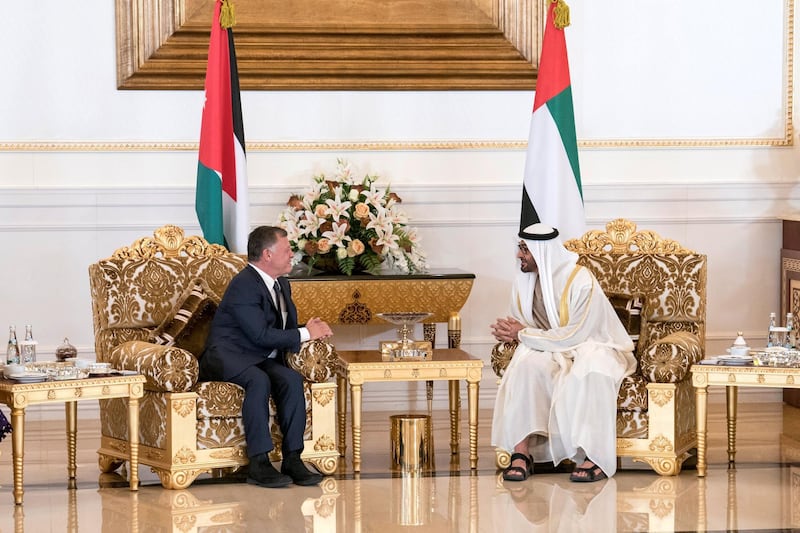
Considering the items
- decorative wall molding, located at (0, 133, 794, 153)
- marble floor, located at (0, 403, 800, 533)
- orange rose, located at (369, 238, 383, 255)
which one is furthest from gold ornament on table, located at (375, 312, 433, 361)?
decorative wall molding, located at (0, 133, 794, 153)

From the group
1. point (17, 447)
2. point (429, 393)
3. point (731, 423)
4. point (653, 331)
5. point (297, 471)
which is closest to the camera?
point (17, 447)

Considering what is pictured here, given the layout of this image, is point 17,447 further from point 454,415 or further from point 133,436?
point 454,415

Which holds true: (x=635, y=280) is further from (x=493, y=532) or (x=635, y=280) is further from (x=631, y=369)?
(x=493, y=532)

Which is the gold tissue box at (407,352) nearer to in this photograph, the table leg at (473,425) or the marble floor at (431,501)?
the table leg at (473,425)

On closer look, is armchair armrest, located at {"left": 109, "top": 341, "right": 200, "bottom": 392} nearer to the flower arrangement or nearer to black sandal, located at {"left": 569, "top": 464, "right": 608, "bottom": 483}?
the flower arrangement

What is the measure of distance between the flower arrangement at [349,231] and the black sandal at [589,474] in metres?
2.18

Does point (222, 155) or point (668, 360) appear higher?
point (222, 155)

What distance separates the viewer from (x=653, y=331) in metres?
6.87

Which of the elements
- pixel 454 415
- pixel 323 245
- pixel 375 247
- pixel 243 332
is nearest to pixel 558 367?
pixel 454 415

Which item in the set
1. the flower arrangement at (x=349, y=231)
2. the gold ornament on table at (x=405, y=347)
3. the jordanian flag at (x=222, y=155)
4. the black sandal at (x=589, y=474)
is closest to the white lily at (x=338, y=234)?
the flower arrangement at (x=349, y=231)

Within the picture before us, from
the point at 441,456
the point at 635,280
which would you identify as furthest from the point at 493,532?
the point at 635,280

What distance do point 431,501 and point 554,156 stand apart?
2968 mm

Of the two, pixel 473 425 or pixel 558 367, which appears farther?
pixel 473 425

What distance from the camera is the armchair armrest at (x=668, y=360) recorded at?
6.16m
